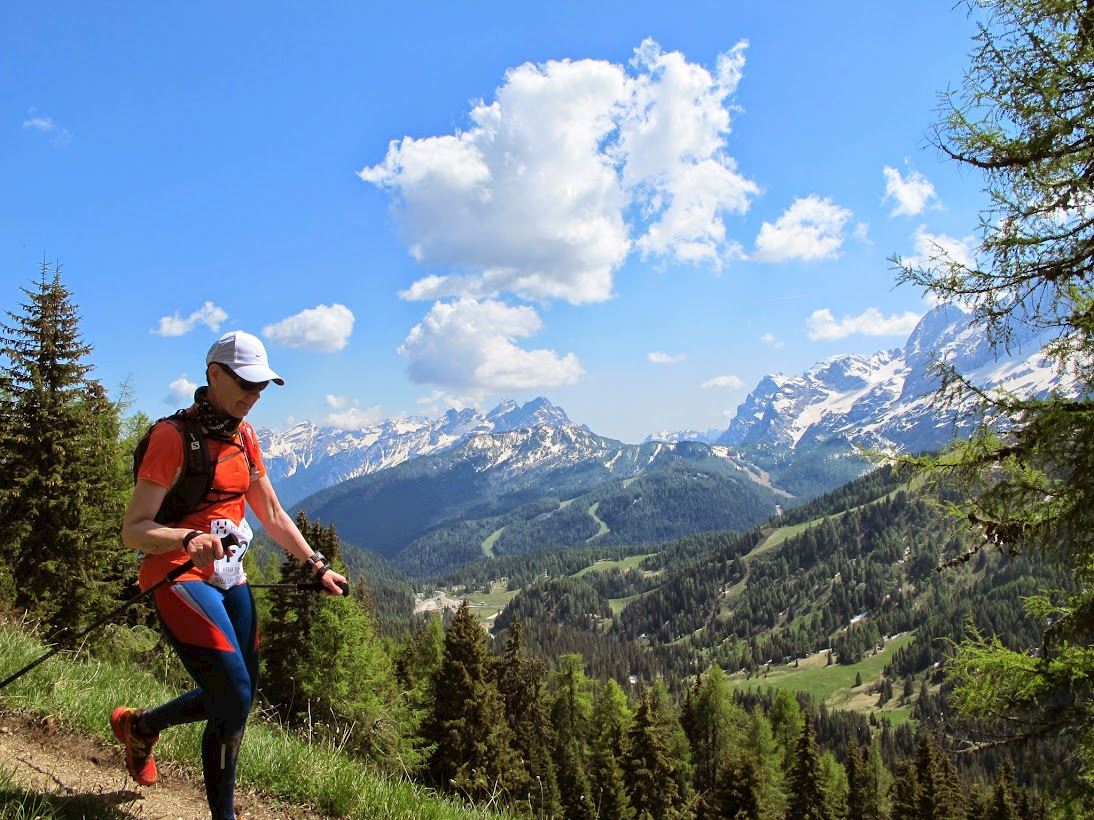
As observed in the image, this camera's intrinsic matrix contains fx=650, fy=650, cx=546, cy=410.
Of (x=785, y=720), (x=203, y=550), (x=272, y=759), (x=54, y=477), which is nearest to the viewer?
(x=203, y=550)

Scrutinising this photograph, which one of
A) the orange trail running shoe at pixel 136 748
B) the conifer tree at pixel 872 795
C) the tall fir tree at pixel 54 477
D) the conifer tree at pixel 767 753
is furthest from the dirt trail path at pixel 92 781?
the conifer tree at pixel 872 795

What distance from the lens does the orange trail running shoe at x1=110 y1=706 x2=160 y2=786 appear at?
4.20m

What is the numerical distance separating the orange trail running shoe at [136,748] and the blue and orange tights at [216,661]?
60cm

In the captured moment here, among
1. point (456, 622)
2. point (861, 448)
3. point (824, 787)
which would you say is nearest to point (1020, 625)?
point (824, 787)

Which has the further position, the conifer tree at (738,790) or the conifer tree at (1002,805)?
the conifer tree at (1002,805)

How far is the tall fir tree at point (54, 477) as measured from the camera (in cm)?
1858

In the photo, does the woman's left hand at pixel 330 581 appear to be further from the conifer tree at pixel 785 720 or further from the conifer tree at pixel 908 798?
the conifer tree at pixel 785 720

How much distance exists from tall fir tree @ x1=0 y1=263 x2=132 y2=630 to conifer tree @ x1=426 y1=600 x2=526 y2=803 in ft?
42.1

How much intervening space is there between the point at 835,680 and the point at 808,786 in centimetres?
16535

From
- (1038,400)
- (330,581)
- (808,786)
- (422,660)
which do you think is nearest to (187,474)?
(330,581)

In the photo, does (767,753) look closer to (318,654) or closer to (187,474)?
(318,654)

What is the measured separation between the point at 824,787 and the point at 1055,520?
35.8 m

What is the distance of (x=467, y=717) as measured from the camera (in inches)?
1047

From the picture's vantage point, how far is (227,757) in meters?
3.81
